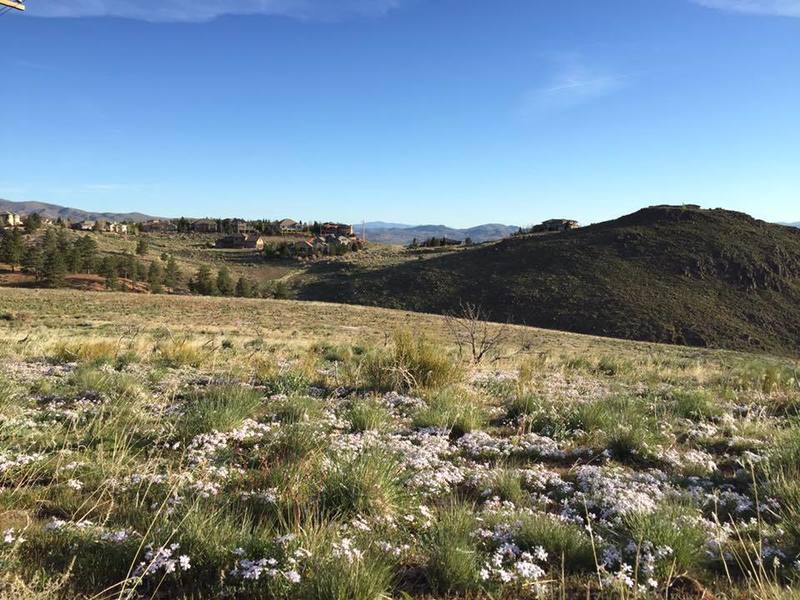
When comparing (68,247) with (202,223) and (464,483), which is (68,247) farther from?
(202,223)

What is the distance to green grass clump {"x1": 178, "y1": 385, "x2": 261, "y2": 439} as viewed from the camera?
4984mm

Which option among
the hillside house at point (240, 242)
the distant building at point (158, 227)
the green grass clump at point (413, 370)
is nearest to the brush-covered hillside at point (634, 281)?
the hillside house at point (240, 242)

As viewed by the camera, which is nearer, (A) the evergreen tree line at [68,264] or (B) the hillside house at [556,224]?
(A) the evergreen tree line at [68,264]

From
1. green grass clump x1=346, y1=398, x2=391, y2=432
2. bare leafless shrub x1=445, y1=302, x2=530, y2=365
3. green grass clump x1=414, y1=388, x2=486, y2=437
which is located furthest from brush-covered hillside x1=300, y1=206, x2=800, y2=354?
green grass clump x1=346, y1=398, x2=391, y2=432

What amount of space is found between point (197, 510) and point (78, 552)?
64 cm

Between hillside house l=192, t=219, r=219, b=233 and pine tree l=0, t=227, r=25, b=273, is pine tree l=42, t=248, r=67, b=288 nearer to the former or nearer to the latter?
pine tree l=0, t=227, r=25, b=273

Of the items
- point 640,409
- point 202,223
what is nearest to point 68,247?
point 640,409

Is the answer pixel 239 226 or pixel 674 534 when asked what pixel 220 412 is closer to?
pixel 674 534

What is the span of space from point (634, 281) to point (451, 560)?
247ft

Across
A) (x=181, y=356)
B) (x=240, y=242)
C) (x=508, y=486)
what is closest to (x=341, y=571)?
(x=508, y=486)

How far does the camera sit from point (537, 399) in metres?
7.12

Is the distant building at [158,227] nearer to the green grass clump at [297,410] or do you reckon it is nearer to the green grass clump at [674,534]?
the green grass clump at [297,410]

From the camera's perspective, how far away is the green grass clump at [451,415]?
586 centimetres

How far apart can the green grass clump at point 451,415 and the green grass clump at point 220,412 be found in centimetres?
199
